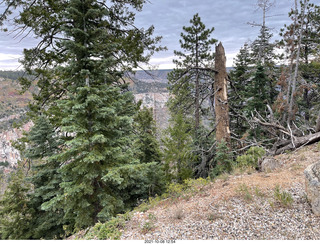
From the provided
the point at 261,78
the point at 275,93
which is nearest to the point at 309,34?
the point at 275,93

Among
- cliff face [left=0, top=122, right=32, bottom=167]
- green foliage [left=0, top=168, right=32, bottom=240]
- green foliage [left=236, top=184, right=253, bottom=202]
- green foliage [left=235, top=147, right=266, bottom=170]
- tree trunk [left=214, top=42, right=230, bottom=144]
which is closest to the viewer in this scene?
green foliage [left=236, top=184, right=253, bottom=202]

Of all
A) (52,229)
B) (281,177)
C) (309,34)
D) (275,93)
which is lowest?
(52,229)

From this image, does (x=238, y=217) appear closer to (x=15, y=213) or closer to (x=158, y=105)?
(x=15, y=213)

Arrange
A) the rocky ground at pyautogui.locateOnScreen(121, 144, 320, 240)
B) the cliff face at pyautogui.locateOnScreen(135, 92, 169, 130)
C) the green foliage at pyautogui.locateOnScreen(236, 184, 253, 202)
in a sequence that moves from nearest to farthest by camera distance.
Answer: the rocky ground at pyautogui.locateOnScreen(121, 144, 320, 240) → the green foliage at pyautogui.locateOnScreen(236, 184, 253, 202) → the cliff face at pyautogui.locateOnScreen(135, 92, 169, 130)

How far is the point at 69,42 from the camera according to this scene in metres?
5.35

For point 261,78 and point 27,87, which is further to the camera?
point 261,78

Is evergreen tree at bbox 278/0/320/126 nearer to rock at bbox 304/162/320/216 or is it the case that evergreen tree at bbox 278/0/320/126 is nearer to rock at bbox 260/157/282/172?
rock at bbox 260/157/282/172

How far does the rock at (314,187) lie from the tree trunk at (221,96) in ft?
16.6

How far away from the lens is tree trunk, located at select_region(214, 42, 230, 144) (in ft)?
27.8

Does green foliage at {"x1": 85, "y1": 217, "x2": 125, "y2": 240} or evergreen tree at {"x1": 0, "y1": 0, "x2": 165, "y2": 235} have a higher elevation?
evergreen tree at {"x1": 0, "y1": 0, "x2": 165, "y2": 235}

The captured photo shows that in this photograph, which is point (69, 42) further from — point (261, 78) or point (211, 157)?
point (261, 78)

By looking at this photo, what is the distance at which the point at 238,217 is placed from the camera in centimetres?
363

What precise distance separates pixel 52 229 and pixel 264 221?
9.42 meters

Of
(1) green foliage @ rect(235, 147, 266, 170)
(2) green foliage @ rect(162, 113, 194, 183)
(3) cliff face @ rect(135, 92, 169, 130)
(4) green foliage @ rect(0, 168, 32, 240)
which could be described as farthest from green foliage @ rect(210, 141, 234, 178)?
(4) green foliage @ rect(0, 168, 32, 240)
